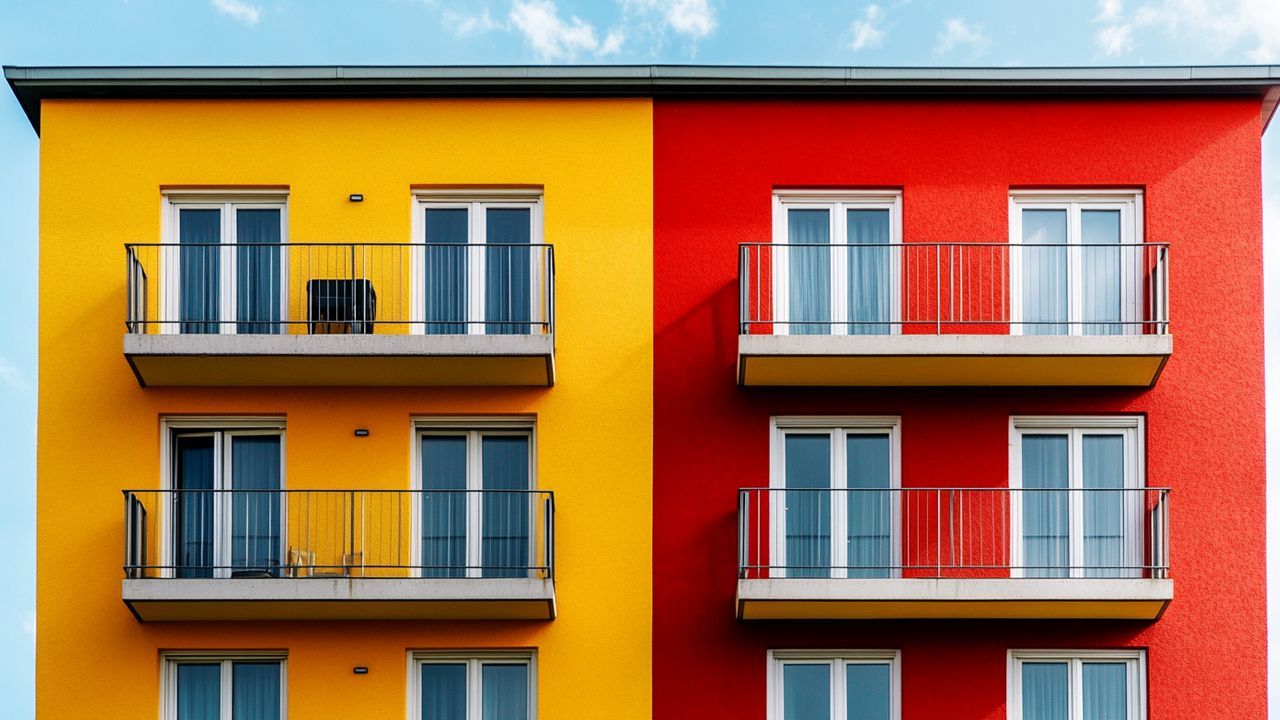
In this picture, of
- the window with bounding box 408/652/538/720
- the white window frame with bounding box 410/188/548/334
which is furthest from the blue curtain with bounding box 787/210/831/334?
the window with bounding box 408/652/538/720

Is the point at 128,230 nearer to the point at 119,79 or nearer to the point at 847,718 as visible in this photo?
the point at 119,79

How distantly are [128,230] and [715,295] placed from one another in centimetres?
637

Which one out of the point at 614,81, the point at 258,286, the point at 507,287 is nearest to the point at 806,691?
the point at 507,287

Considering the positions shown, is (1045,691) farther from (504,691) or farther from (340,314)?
(340,314)

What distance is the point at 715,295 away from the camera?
53.2 feet

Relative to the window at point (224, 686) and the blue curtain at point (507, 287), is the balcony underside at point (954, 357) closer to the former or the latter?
the blue curtain at point (507, 287)

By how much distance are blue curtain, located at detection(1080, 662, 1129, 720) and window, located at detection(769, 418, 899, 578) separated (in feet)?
7.85

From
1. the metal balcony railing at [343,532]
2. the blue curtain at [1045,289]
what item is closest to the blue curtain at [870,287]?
the blue curtain at [1045,289]

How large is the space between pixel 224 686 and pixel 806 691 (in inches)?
239

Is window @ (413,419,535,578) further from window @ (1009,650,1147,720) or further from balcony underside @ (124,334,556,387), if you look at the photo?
window @ (1009,650,1147,720)

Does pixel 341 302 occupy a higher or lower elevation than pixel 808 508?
higher

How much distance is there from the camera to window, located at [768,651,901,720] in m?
15.6

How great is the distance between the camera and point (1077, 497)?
15.8 m

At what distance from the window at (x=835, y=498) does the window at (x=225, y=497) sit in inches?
209
